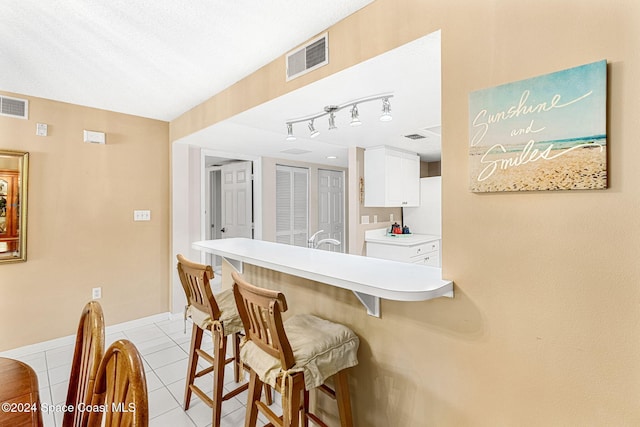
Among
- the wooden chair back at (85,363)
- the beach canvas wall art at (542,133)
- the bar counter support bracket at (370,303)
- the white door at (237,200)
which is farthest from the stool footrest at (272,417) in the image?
the white door at (237,200)

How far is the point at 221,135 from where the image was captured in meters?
3.17

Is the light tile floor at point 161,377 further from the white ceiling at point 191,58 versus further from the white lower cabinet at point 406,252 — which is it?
the white lower cabinet at point 406,252

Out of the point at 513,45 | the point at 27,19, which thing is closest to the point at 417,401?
the point at 513,45

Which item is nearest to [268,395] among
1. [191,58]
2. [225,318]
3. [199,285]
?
[225,318]

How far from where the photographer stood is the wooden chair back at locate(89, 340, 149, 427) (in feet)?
2.12

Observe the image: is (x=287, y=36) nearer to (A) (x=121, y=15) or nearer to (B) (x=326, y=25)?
(B) (x=326, y=25)

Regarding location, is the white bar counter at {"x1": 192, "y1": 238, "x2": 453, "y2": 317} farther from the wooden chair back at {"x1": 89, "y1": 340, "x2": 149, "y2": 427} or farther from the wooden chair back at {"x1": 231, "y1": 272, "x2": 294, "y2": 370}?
the wooden chair back at {"x1": 89, "y1": 340, "x2": 149, "y2": 427}

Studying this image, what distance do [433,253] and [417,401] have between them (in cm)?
322

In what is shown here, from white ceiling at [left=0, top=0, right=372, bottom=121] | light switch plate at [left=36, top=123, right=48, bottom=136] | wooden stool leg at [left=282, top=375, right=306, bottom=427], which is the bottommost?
wooden stool leg at [left=282, top=375, right=306, bottom=427]

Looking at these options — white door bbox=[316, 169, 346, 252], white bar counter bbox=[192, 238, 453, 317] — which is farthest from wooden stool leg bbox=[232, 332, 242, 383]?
white door bbox=[316, 169, 346, 252]

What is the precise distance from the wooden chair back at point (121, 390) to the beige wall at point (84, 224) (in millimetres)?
2805

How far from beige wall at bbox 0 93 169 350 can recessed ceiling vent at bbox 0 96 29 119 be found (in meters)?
0.04

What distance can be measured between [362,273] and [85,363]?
1.13 metres

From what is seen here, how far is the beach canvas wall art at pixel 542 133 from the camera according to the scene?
924 mm
